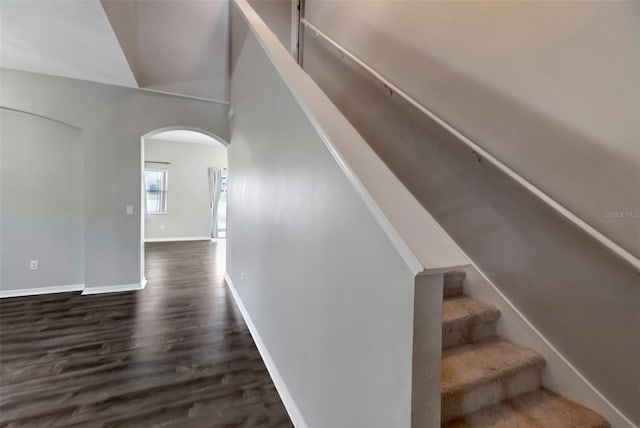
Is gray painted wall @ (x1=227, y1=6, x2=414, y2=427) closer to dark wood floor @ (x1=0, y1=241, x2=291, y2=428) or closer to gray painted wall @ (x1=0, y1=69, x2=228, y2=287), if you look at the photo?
dark wood floor @ (x1=0, y1=241, x2=291, y2=428)

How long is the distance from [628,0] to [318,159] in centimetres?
143

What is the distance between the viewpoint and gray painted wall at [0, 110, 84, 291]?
11.3 feet

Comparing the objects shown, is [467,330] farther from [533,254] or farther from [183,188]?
[183,188]

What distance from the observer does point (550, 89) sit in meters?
1.42

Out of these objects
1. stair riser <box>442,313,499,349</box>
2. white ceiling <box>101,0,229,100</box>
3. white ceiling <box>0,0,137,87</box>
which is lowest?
stair riser <box>442,313,499,349</box>

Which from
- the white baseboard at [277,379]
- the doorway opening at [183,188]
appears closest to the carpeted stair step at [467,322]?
the white baseboard at [277,379]

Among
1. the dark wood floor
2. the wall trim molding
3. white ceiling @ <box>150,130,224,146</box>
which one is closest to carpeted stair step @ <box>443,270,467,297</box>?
the wall trim molding

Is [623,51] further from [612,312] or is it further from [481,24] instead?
[612,312]

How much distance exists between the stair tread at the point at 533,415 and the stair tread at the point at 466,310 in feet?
1.28

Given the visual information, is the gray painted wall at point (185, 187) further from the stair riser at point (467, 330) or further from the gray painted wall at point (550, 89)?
the stair riser at point (467, 330)

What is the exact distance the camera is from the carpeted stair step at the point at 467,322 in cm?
150

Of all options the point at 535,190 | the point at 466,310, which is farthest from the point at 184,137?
the point at 535,190

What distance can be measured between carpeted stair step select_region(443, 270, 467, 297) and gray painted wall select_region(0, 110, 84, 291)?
14.5 ft

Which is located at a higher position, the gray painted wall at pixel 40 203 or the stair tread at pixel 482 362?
the gray painted wall at pixel 40 203
